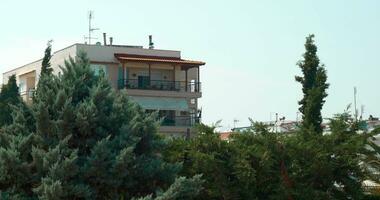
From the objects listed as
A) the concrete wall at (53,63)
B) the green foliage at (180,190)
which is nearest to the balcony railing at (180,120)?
the concrete wall at (53,63)

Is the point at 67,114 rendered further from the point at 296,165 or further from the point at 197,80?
the point at 197,80

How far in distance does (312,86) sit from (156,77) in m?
27.0

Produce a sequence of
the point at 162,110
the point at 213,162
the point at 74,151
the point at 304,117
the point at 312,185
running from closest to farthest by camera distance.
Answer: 1. the point at 74,151
2. the point at 213,162
3. the point at 312,185
4. the point at 304,117
5. the point at 162,110

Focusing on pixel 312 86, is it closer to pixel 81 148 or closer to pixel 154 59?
pixel 81 148

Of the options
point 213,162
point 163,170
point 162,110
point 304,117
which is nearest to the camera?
point 163,170

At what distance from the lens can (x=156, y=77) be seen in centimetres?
5191

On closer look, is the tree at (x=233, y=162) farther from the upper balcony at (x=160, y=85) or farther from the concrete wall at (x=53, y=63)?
the upper balcony at (x=160, y=85)

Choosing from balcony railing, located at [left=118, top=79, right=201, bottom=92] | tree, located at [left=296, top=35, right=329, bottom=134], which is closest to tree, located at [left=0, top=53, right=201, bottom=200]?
tree, located at [left=296, top=35, right=329, bottom=134]

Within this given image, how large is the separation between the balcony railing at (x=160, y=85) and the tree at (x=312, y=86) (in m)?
24.6

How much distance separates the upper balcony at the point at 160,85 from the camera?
164 feet

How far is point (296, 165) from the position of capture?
18219 mm

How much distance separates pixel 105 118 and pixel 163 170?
4.76ft

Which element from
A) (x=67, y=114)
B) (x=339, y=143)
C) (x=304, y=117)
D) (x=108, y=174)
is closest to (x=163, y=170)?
(x=108, y=174)

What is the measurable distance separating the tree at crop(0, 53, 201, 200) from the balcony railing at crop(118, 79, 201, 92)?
3670cm
